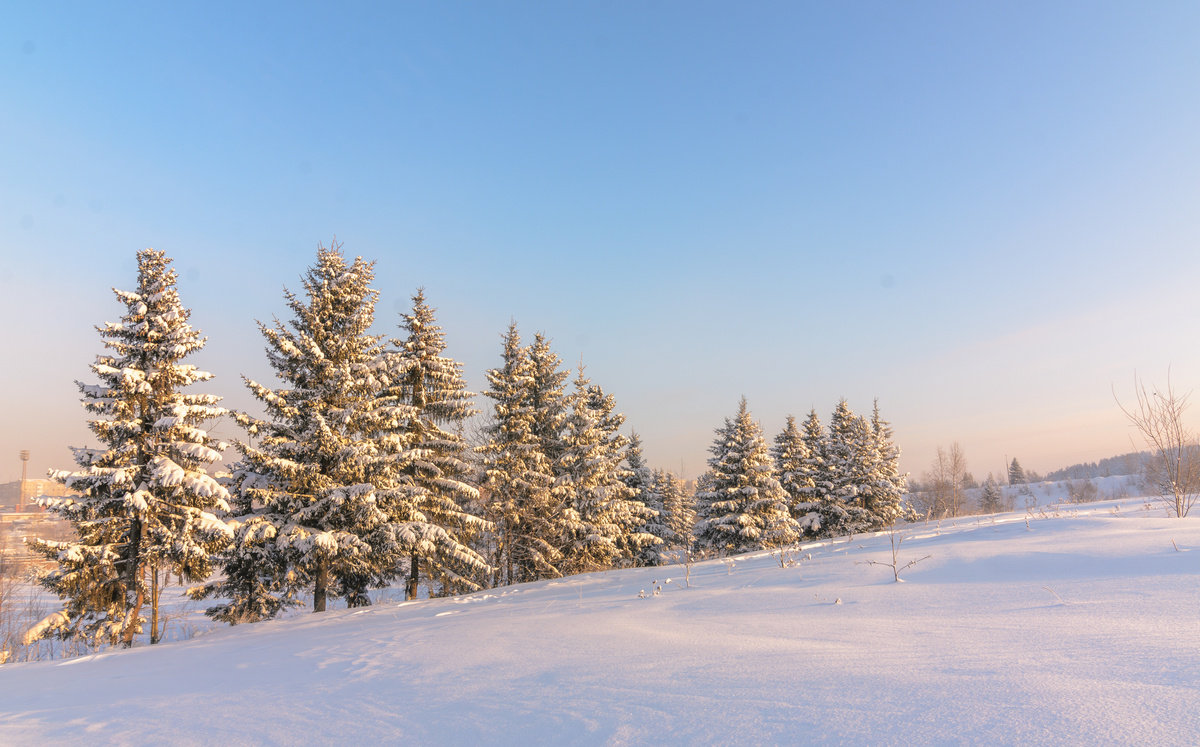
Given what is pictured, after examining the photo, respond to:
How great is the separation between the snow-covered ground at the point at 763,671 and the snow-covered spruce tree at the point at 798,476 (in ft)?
83.3

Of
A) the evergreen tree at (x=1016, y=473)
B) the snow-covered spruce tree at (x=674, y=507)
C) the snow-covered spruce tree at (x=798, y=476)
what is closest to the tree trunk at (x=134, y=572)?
the snow-covered spruce tree at (x=674, y=507)

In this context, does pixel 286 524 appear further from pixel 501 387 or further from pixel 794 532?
pixel 794 532

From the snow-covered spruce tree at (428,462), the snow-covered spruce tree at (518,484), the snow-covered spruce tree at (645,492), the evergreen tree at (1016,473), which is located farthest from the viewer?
the evergreen tree at (1016,473)

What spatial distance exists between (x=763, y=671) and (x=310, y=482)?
1582 centimetres

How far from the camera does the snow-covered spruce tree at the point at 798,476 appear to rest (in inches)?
1251

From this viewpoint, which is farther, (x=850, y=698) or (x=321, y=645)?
(x=321, y=645)

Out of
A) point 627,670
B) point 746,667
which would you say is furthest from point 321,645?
point 746,667

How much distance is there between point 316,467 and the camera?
16.0m

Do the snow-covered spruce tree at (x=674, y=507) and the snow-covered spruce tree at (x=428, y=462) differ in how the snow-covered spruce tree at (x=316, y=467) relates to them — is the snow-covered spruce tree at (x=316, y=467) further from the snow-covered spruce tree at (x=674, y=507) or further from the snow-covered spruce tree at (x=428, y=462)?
the snow-covered spruce tree at (x=674, y=507)

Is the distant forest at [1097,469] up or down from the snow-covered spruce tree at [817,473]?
down

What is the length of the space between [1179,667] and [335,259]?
787 inches

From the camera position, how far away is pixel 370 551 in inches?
639

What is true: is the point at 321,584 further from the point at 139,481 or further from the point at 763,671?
the point at 763,671

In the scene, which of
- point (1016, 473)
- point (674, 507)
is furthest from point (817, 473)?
point (1016, 473)
